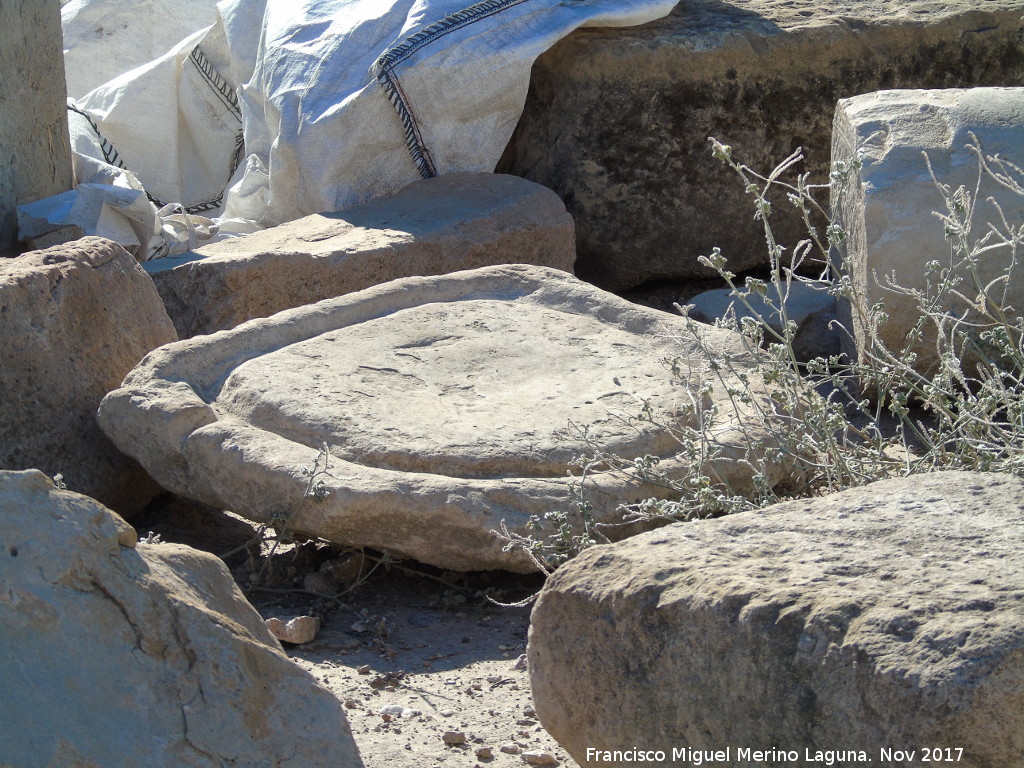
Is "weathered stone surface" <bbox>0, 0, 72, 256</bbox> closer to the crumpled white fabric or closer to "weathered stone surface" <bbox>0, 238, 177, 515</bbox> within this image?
the crumpled white fabric

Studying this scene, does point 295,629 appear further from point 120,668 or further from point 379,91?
point 379,91

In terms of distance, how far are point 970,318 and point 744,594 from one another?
2.00m

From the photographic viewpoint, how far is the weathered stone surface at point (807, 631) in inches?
49.7

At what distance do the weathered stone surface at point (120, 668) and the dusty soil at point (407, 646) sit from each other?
1.16 ft

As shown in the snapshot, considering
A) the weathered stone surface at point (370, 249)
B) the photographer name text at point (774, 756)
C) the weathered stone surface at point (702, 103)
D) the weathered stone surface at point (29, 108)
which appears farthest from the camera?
the weathered stone surface at point (702, 103)

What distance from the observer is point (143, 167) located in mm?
5379

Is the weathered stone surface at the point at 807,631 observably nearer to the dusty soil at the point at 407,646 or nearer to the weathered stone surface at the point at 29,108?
the dusty soil at the point at 407,646

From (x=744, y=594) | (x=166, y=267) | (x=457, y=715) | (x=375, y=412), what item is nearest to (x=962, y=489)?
(x=744, y=594)

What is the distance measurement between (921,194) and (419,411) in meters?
→ 1.50

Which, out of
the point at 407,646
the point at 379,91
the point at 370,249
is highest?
the point at 379,91

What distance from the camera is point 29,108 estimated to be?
3.64 m

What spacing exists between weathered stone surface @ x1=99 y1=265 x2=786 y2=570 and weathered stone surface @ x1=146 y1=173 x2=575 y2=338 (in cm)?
63

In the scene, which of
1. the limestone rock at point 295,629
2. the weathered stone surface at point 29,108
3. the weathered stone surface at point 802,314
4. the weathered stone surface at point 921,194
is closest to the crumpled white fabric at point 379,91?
the weathered stone surface at point 29,108

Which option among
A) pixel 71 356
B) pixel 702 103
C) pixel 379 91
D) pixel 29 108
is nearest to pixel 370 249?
pixel 379 91
